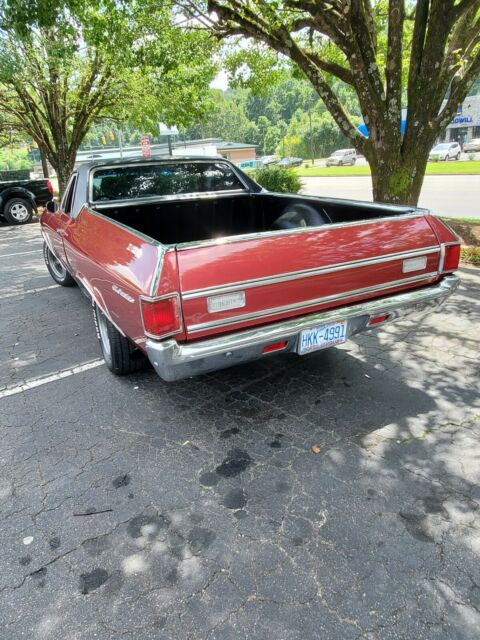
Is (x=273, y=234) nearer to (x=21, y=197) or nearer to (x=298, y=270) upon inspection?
(x=298, y=270)

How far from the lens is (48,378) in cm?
400

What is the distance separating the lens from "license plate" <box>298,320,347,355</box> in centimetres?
289

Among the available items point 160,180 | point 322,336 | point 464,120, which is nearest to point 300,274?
point 322,336

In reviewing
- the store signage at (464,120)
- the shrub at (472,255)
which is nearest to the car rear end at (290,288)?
the shrub at (472,255)

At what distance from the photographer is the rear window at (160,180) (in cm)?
477

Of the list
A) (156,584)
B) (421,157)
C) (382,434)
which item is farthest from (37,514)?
(421,157)

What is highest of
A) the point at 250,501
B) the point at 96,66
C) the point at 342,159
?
the point at 96,66

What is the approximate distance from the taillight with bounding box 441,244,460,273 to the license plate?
1019 mm

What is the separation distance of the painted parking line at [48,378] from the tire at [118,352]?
27 cm

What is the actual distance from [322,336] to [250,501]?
114 cm

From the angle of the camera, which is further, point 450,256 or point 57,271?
point 57,271

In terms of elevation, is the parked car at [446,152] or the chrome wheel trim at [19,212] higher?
the parked car at [446,152]

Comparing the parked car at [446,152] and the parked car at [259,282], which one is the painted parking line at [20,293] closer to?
the parked car at [259,282]

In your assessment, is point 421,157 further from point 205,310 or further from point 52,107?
point 52,107
